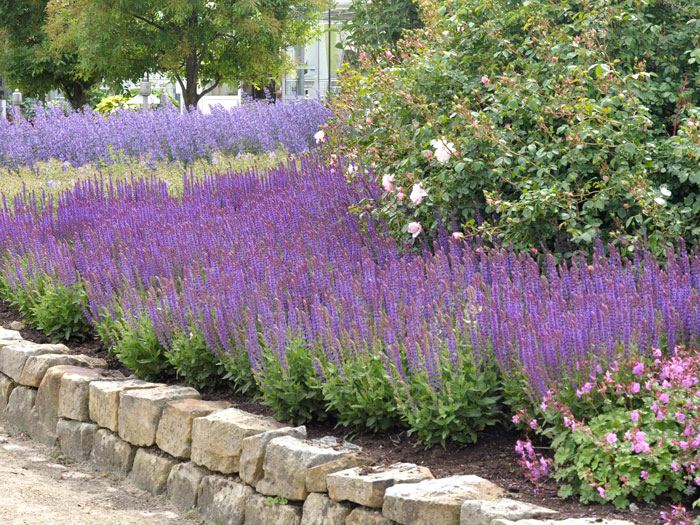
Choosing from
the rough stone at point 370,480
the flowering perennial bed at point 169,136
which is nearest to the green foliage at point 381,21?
the flowering perennial bed at point 169,136

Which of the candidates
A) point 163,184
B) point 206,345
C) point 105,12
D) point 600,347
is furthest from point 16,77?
point 600,347

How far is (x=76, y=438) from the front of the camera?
507 centimetres

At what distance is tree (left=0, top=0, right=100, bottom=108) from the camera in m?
22.6

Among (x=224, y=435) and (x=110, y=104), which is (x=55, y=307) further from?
(x=110, y=104)

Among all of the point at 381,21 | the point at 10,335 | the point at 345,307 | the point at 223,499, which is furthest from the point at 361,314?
the point at 381,21

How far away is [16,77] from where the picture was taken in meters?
23.5

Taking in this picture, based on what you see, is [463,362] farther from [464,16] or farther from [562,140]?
[464,16]

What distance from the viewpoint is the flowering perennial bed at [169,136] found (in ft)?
36.0

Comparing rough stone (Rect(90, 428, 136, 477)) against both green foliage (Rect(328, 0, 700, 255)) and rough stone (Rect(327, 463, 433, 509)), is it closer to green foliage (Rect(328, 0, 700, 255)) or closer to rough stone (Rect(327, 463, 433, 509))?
rough stone (Rect(327, 463, 433, 509))

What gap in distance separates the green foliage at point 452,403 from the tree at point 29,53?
1974 cm

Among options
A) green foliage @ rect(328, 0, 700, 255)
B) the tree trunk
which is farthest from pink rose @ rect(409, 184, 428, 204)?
the tree trunk

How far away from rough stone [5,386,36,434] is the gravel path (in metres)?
0.44

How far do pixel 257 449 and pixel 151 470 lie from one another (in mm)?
896

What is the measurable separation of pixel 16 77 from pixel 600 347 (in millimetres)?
22505
